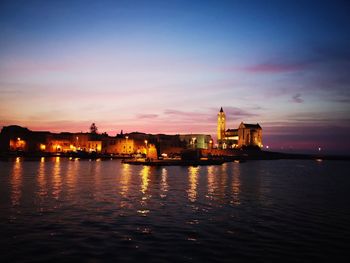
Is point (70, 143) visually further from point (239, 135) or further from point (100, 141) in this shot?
point (239, 135)

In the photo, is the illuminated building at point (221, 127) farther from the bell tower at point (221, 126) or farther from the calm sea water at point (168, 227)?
the calm sea water at point (168, 227)

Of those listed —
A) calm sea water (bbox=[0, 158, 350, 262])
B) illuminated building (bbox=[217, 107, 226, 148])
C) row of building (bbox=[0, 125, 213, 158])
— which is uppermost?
illuminated building (bbox=[217, 107, 226, 148])

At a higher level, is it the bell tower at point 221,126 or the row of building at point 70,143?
the bell tower at point 221,126

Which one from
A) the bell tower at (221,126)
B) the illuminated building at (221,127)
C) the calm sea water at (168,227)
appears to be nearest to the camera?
the calm sea water at (168,227)

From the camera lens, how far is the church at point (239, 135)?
15600 cm

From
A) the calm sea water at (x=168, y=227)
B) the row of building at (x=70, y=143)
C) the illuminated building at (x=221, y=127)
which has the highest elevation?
the illuminated building at (x=221, y=127)

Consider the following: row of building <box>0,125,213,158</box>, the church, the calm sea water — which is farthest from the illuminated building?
the calm sea water

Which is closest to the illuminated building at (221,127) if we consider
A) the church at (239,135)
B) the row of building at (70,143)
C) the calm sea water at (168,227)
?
the church at (239,135)

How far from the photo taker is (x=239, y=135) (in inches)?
6299

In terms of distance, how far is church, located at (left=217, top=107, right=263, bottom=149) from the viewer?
156 meters

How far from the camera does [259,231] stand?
61.7 feet

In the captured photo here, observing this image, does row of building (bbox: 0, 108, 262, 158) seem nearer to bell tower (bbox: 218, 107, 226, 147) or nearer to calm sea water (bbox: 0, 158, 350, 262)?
bell tower (bbox: 218, 107, 226, 147)

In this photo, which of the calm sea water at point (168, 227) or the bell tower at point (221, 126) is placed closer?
the calm sea water at point (168, 227)

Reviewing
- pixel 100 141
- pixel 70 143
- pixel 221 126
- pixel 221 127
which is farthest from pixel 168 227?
pixel 221 126
